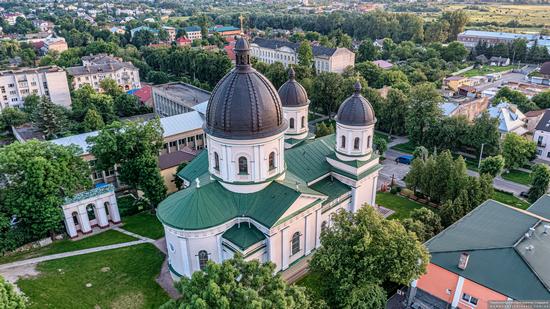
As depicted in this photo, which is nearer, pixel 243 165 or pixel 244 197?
pixel 243 165

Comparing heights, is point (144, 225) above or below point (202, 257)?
below

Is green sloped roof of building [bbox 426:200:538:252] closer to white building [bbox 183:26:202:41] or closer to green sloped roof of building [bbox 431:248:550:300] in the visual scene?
green sloped roof of building [bbox 431:248:550:300]

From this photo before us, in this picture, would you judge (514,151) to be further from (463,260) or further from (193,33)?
(193,33)

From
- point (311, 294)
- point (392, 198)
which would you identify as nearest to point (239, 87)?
point (311, 294)

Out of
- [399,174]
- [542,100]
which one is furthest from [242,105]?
[542,100]

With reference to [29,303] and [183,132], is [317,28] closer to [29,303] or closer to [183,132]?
[183,132]

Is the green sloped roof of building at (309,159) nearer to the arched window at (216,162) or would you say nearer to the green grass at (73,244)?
the arched window at (216,162)

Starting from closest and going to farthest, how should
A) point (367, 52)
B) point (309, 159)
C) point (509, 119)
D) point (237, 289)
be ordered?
1. point (237, 289)
2. point (309, 159)
3. point (509, 119)
4. point (367, 52)

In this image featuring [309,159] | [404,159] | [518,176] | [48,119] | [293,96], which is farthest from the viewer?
[48,119]
